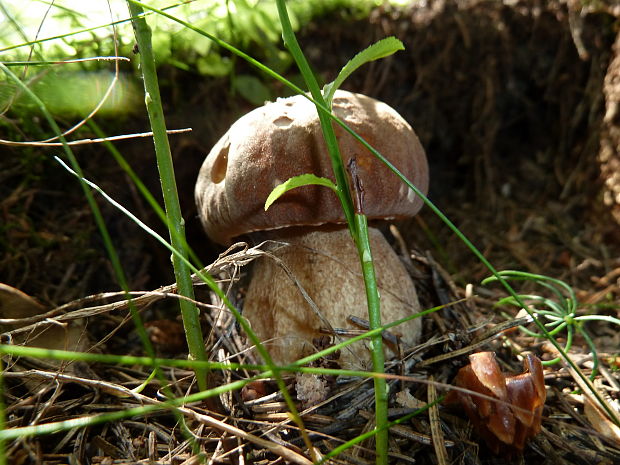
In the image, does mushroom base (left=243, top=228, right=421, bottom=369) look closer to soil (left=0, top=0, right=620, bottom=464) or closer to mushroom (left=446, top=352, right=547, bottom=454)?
soil (left=0, top=0, right=620, bottom=464)

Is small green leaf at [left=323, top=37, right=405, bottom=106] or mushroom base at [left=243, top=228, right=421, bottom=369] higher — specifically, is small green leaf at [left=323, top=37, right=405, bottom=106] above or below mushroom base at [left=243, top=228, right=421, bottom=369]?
above

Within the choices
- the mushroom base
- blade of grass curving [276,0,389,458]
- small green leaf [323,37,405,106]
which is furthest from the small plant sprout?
small green leaf [323,37,405,106]

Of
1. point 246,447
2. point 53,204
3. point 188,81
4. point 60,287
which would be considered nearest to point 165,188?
point 246,447

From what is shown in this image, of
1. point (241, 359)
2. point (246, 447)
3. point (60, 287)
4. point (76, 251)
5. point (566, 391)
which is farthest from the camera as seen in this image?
point (76, 251)

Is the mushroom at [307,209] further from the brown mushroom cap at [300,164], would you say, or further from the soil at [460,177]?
the soil at [460,177]

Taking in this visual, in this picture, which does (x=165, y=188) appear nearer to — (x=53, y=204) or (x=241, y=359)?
(x=241, y=359)

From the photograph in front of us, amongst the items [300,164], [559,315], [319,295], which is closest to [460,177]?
[559,315]

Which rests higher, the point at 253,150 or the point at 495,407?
the point at 253,150
